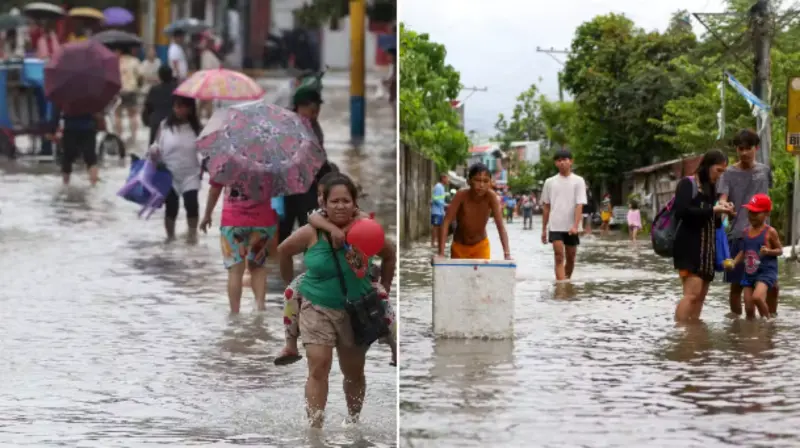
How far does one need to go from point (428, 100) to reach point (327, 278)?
95.3 feet

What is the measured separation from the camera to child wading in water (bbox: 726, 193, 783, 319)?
11.1m

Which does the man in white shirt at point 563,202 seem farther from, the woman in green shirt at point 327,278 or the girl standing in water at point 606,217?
the girl standing in water at point 606,217

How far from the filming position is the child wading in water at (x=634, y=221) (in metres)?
29.2

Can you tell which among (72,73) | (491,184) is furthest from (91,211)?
(491,184)

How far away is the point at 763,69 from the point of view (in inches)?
799

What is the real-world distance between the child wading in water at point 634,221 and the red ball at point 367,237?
22.2 meters

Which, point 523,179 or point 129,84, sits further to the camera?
point 523,179

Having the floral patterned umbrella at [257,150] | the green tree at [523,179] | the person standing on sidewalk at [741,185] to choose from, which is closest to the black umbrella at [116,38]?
the floral patterned umbrella at [257,150]

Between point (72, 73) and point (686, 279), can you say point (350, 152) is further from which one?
point (686, 279)

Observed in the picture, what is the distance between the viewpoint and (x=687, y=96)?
28.8m

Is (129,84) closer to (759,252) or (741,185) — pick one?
(741,185)

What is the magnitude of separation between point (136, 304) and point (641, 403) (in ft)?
16.8

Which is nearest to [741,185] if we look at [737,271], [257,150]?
[737,271]

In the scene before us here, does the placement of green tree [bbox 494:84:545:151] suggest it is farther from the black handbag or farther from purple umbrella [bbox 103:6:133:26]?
the black handbag
